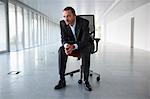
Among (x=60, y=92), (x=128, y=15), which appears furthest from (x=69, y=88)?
(x=128, y=15)

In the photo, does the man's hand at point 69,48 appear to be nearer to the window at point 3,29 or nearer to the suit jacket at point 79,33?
the suit jacket at point 79,33

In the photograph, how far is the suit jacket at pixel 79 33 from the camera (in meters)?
3.37

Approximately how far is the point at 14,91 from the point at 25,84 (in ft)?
1.54

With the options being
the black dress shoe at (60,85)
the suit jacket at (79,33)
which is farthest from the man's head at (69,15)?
the black dress shoe at (60,85)

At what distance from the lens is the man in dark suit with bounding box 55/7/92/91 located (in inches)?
132

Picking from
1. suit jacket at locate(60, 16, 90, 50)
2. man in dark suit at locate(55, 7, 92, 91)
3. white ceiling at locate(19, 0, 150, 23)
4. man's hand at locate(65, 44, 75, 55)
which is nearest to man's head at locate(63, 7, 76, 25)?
man in dark suit at locate(55, 7, 92, 91)

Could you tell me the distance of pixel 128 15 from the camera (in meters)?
18.2

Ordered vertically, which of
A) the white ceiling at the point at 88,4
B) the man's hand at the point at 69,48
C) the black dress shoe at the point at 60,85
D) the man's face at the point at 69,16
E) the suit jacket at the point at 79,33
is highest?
the white ceiling at the point at 88,4

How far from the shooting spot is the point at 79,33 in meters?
3.44

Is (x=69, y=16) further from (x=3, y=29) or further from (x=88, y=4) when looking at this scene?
(x=88, y=4)

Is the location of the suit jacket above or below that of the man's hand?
above

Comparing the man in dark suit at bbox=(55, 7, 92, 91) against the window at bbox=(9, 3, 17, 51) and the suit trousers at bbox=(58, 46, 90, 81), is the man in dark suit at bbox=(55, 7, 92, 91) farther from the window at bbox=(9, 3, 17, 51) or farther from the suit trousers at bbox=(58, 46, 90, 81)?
the window at bbox=(9, 3, 17, 51)

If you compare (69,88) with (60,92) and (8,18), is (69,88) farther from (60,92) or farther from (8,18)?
(8,18)

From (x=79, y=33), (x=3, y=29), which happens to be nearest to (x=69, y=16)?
(x=79, y=33)
